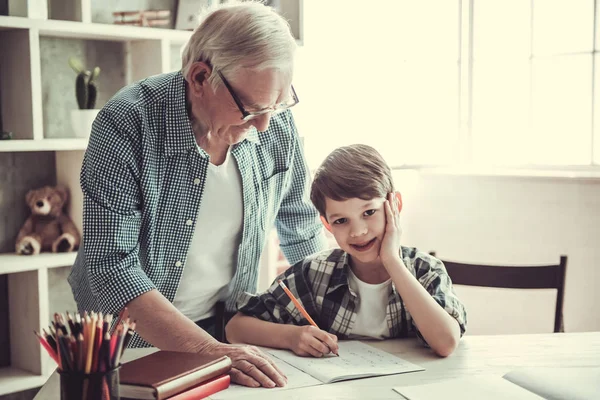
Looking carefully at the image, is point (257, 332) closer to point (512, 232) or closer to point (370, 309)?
point (370, 309)

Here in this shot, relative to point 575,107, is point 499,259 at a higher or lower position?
lower

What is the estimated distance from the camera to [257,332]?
1.59 metres

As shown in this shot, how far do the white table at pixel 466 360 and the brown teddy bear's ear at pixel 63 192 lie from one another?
4.77ft

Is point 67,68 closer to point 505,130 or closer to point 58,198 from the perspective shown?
point 58,198

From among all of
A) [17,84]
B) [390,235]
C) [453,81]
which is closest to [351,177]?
[390,235]

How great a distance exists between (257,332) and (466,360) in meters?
0.44

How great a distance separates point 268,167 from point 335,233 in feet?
0.88

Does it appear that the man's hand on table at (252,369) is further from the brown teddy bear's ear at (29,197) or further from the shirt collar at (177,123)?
the brown teddy bear's ear at (29,197)

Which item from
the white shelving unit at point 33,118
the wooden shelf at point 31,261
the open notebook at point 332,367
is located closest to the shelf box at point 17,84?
the white shelving unit at point 33,118

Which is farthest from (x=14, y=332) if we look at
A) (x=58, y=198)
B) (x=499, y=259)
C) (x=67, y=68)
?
(x=499, y=259)

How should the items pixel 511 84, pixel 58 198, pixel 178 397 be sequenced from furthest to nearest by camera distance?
pixel 511 84 → pixel 58 198 → pixel 178 397

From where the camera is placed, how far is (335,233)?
167cm

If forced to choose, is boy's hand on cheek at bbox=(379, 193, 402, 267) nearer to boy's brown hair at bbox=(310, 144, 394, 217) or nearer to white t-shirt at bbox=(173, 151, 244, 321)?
boy's brown hair at bbox=(310, 144, 394, 217)

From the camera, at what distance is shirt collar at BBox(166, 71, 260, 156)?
1.60m
